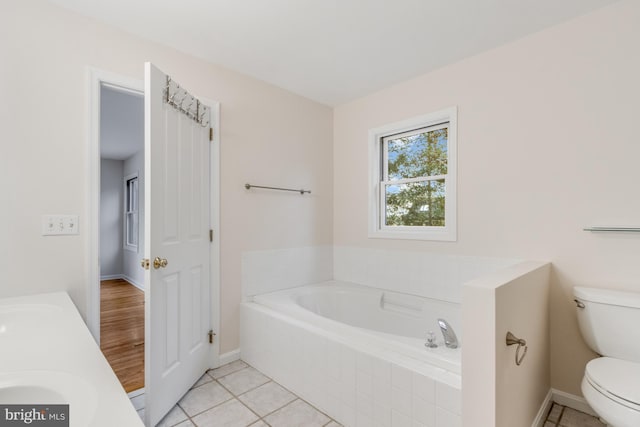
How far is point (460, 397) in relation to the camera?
1.30 metres

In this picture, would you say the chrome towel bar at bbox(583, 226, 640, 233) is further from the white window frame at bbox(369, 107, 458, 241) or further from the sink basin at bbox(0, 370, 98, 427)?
the sink basin at bbox(0, 370, 98, 427)

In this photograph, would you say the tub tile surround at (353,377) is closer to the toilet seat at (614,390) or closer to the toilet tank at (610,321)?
the toilet seat at (614,390)

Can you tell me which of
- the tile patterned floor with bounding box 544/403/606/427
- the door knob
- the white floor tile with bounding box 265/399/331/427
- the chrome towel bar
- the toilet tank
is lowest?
the tile patterned floor with bounding box 544/403/606/427

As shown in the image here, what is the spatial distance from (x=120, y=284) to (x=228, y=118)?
4.48 metres

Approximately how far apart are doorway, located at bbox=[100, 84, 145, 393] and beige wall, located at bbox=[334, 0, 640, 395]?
2.36 metres

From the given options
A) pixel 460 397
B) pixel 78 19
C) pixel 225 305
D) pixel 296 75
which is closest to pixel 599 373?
pixel 460 397

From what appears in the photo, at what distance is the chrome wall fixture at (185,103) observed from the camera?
1867mm

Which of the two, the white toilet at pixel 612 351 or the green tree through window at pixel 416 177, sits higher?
the green tree through window at pixel 416 177

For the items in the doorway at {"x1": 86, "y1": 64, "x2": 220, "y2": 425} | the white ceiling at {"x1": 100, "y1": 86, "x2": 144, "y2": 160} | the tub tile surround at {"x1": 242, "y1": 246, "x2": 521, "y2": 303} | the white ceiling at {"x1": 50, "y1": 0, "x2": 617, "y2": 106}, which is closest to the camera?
the doorway at {"x1": 86, "y1": 64, "x2": 220, "y2": 425}

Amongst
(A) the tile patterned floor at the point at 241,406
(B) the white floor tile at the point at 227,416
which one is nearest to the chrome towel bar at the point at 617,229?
(A) the tile patterned floor at the point at 241,406

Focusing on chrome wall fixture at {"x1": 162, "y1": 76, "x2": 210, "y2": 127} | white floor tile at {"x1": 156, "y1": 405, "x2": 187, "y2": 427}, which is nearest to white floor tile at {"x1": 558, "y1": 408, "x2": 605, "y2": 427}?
white floor tile at {"x1": 156, "y1": 405, "x2": 187, "y2": 427}

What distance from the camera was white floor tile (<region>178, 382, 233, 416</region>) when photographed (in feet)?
6.13

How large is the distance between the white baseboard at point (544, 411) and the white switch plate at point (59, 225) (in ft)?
8.85

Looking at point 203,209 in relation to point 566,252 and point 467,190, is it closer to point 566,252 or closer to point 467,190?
point 467,190
